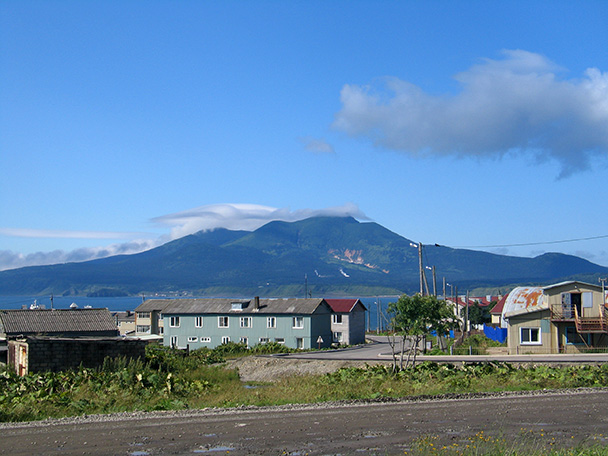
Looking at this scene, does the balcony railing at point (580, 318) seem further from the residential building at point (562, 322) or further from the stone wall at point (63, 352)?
the stone wall at point (63, 352)

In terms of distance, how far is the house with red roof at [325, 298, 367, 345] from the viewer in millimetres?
74750

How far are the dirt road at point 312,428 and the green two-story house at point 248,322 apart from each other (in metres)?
47.3

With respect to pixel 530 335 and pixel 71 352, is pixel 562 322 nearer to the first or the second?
pixel 530 335

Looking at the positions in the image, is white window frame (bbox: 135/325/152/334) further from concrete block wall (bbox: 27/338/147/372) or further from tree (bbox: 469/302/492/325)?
concrete block wall (bbox: 27/338/147/372)

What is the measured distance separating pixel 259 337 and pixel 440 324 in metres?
36.4

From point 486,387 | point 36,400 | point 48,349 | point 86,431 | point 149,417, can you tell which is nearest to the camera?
point 86,431

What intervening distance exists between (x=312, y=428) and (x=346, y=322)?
58737mm

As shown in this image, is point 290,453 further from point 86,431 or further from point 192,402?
point 192,402

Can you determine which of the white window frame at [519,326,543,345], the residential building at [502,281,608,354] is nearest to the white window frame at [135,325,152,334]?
the residential building at [502,281,608,354]

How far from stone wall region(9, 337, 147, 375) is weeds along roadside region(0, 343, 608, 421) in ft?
15.2

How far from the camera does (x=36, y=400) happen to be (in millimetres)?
22688

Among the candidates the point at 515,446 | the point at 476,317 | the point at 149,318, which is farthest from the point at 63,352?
the point at 476,317

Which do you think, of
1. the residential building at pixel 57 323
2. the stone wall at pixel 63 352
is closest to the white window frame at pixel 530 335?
the stone wall at pixel 63 352

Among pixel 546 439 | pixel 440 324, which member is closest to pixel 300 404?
pixel 546 439
